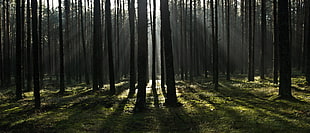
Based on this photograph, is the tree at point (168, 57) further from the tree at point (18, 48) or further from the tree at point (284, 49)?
the tree at point (18, 48)

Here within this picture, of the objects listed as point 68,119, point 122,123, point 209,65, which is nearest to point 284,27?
point 122,123

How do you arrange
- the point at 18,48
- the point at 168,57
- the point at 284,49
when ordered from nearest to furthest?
the point at 168,57 < the point at 284,49 < the point at 18,48

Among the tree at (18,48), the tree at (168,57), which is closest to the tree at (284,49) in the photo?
the tree at (168,57)

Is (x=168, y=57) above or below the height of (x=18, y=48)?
below

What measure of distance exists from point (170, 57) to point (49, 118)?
21.4ft

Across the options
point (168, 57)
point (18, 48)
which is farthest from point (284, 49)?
point (18, 48)

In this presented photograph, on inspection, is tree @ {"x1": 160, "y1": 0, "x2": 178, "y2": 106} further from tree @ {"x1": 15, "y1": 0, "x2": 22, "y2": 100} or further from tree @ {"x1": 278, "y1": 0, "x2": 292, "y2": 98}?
tree @ {"x1": 15, "y1": 0, "x2": 22, "y2": 100}

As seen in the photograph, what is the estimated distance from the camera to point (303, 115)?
9.13 metres

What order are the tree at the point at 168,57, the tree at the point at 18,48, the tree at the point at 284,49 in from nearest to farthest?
the tree at the point at 168,57 → the tree at the point at 284,49 → the tree at the point at 18,48

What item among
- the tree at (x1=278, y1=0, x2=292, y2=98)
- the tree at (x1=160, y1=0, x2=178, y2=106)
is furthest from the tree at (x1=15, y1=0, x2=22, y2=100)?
the tree at (x1=278, y1=0, x2=292, y2=98)

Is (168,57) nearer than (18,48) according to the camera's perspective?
Yes

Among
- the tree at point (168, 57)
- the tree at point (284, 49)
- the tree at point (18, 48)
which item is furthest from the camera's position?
the tree at point (18, 48)

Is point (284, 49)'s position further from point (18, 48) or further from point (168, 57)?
point (18, 48)

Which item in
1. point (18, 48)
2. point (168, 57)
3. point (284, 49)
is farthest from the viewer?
point (18, 48)
